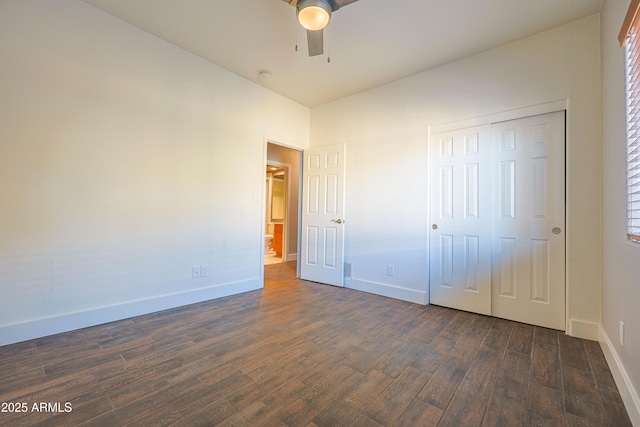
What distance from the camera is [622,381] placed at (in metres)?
1.56

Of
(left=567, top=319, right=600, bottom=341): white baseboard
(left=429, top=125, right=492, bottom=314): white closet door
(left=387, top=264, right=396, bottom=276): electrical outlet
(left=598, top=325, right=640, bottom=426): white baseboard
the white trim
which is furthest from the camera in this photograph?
(left=387, top=264, right=396, bottom=276): electrical outlet

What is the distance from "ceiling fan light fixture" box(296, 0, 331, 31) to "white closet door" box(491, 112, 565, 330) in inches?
80.7

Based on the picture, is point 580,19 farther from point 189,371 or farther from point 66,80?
point 66,80

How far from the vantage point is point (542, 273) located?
8.39ft

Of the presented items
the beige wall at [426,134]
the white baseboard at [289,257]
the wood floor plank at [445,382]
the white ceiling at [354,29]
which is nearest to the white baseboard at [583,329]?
the beige wall at [426,134]

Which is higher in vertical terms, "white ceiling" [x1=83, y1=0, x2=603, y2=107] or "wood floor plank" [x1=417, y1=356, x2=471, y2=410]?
"white ceiling" [x1=83, y1=0, x2=603, y2=107]

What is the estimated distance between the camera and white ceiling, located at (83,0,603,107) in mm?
2309

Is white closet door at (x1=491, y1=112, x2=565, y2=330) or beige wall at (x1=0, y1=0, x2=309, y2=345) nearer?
beige wall at (x1=0, y1=0, x2=309, y2=345)

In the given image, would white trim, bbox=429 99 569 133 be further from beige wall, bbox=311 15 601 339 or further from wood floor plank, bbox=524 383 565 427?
wood floor plank, bbox=524 383 565 427

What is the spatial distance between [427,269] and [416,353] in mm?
1355

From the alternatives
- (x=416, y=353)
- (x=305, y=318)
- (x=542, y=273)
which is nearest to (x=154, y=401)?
(x=305, y=318)

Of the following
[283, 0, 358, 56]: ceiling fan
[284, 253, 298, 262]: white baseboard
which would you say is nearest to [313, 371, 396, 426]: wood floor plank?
[283, 0, 358, 56]: ceiling fan

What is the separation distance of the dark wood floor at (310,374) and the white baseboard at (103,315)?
0.31ft

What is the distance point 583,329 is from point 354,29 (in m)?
3.31
